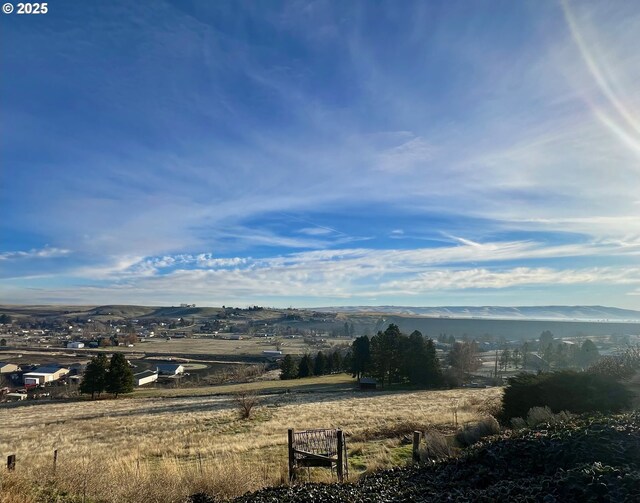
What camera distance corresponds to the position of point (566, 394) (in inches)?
621

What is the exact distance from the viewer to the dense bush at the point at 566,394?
568 inches

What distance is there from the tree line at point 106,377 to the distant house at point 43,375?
121 ft

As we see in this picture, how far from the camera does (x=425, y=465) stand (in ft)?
32.5

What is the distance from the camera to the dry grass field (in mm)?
9016

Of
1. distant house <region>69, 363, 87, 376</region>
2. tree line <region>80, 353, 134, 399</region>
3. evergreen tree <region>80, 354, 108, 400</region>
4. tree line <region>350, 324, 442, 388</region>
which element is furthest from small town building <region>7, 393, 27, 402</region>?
tree line <region>350, 324, 442, 388</region>

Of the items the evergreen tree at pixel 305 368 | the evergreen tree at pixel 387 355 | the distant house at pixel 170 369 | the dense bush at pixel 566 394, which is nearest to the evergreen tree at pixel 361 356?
the evergreen tree at pixel 387 355

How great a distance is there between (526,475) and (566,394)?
9579 mm

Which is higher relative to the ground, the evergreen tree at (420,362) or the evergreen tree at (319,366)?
the evergreen tree at (420,362)

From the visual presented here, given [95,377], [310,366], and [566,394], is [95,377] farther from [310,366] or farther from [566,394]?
[566,394]

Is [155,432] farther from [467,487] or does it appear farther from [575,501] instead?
[575,501]

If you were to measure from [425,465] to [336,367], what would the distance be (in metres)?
68.1

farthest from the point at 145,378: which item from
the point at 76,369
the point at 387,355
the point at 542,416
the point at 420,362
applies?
the point at 542,416

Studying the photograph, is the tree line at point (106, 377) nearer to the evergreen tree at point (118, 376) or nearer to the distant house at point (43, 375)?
the evergreen tree at point (118, 376)

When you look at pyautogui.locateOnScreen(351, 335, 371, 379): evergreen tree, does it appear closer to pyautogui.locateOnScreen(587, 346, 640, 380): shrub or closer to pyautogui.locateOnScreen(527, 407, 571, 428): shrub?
pyautogui.locateOnScreen(587, 346, 640, 380): shrub
